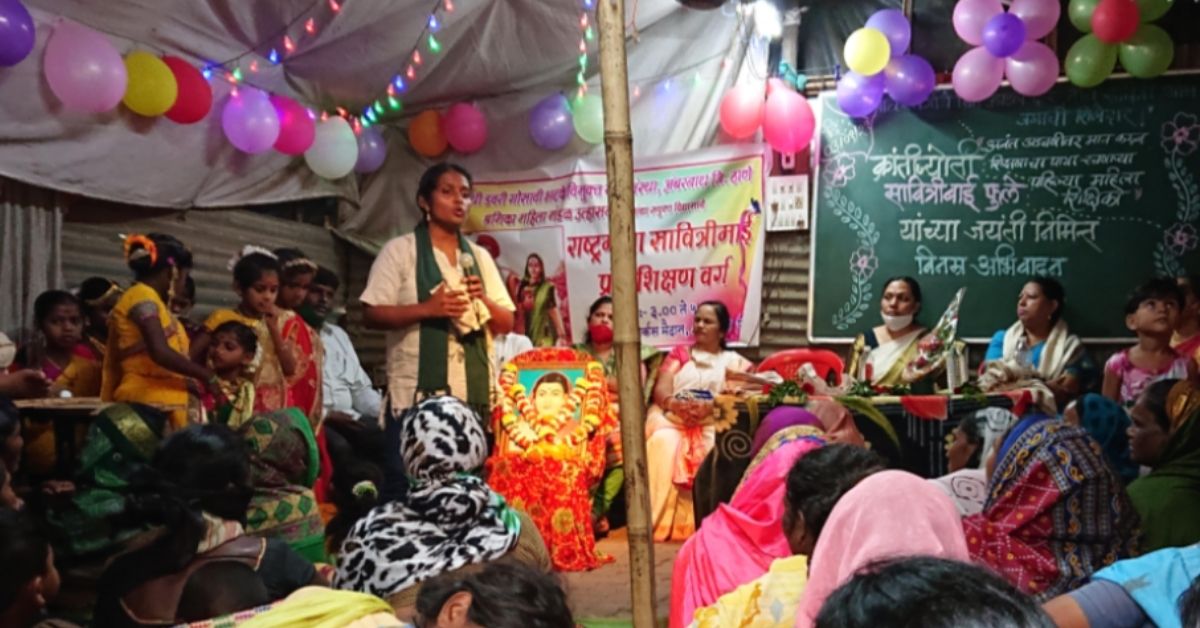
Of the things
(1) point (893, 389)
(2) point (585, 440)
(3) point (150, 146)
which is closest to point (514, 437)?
(2) point (585, 440)

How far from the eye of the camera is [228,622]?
1659mm

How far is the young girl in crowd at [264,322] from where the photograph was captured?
431 cm

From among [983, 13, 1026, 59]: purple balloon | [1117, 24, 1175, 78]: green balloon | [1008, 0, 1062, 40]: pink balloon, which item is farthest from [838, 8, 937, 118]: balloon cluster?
[1117, 24, 1175, 78]: green balloon

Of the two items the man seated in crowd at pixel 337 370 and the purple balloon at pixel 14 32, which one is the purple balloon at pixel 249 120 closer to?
the man seated in crowd at pixel 337 370

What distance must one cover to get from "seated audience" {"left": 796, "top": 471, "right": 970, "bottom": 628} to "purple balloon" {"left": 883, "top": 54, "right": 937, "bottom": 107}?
431cm

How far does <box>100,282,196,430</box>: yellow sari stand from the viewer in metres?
3.99

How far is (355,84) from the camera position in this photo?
249 inches

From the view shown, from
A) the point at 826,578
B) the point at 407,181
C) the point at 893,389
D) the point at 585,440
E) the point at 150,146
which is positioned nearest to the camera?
the point at 826,578

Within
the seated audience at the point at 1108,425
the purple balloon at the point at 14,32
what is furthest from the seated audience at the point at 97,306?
the seated audience at the point at 1108,425

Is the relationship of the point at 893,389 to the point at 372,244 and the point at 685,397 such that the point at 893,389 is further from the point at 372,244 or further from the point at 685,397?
the point at 372,244

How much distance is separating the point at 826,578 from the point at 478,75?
5251mm

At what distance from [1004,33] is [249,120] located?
4213 millimetres

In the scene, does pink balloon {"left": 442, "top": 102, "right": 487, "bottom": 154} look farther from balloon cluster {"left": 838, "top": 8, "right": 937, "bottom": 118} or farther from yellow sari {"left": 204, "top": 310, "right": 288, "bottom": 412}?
yellow sari {"left": 204, "top": 310, "right": 288, "bottom": 412}

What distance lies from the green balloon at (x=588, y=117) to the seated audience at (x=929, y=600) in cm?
585
